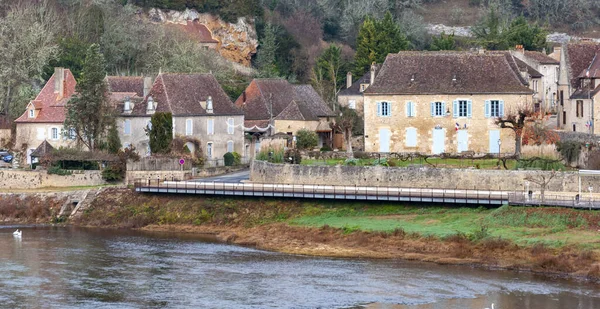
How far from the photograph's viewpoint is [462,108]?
7088cm

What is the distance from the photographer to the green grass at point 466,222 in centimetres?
5262

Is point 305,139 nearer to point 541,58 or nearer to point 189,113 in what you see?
point 189,113

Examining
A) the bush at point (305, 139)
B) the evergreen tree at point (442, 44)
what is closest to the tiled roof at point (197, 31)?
the evergreen tree at point (442, 44)

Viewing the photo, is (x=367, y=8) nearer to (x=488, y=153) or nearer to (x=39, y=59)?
(x=39, y=59)

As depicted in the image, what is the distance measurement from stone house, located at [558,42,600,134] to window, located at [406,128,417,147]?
1005 cm

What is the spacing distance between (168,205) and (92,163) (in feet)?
26.8

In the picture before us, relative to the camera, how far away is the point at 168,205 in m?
64.3

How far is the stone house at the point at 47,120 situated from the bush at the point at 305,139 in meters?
13.0

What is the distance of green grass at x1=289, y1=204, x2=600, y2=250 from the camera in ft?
173

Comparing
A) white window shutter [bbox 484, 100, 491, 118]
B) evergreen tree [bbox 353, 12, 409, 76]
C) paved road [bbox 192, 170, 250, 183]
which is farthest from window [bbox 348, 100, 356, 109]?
white window shutter [bbox 484, 100, 491, 118]

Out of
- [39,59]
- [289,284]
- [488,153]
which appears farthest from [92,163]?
[289,284]

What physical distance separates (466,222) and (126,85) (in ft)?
97.6

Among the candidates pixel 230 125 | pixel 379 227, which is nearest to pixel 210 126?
pixel 230 125

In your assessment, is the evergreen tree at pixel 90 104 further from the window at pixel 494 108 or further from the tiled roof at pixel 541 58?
the tiled roof at pixel 541 58
